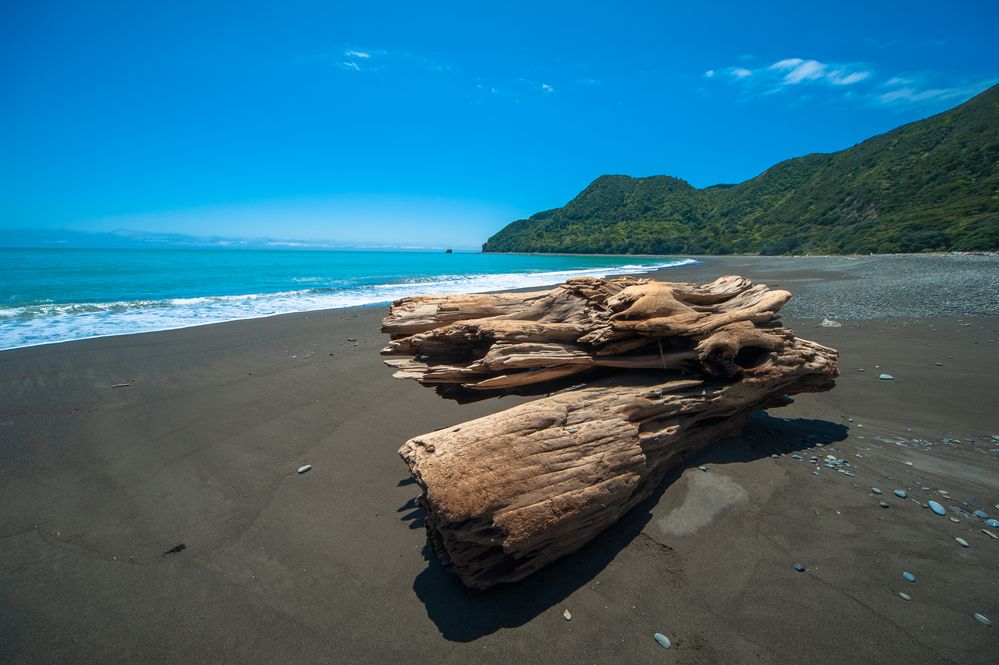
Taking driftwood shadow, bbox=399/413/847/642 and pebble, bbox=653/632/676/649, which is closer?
pebble, bbox=653/632/676/649

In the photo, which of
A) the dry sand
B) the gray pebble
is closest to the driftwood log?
the dry sand

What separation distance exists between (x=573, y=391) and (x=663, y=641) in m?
2.04

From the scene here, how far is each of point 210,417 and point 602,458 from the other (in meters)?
6.19

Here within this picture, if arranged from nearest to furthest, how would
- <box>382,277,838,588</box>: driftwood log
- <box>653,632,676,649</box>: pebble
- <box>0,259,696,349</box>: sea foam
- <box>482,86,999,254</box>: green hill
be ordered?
<box>653,632,676,649</box>: pebble → <box>382,277,838,588</box>: driftwood log → <box>0,259,696,349</box>: sea foam → <box>482,86,999,254</box>: green hill

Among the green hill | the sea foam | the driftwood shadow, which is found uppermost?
the green hill

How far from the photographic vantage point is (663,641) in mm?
2471

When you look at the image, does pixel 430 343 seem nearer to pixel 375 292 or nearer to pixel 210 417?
pixel 210 417

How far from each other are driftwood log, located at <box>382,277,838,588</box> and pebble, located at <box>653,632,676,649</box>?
748 mm

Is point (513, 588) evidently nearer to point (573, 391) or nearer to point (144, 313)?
point (573, 391)

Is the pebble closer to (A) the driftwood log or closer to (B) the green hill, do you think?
(A) the driftwood log

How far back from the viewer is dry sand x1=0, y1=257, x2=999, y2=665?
2.54m

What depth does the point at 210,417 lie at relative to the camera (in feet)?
20.1

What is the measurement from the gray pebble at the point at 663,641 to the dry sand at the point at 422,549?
41mm

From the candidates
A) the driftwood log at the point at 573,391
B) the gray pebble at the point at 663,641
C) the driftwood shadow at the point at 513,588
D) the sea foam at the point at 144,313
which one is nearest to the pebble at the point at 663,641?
the gray pebble at the point at 663,641
